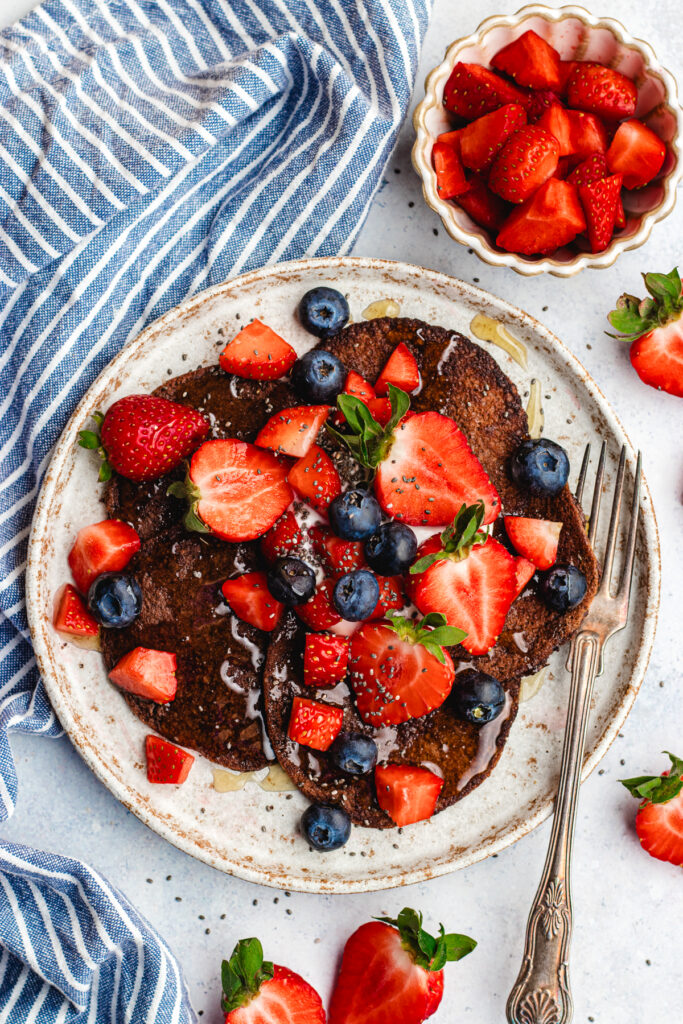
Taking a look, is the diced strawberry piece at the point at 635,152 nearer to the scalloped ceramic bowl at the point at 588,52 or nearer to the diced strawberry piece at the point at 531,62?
the scalloped ceramic bowl at the point at 588,52

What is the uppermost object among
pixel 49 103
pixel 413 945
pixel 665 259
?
pixel 49 103

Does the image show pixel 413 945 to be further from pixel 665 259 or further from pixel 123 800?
pixel 665 259

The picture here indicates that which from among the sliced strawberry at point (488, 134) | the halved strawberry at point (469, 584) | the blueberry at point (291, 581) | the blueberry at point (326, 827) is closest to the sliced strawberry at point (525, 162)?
the sliced strawberry at point (488, 134)

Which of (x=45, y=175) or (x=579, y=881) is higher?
(x=45, y=175)

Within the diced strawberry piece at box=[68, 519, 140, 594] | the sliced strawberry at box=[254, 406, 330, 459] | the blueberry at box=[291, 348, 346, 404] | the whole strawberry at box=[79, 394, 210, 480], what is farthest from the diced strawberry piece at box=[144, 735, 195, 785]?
the blueberry at box=[291, 348, 346, 404]

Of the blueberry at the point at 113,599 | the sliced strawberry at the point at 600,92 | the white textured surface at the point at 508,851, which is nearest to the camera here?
the blueberry at the point at 113,599

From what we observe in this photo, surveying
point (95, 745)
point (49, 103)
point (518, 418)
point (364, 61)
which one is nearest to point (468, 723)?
point (518, 418)
